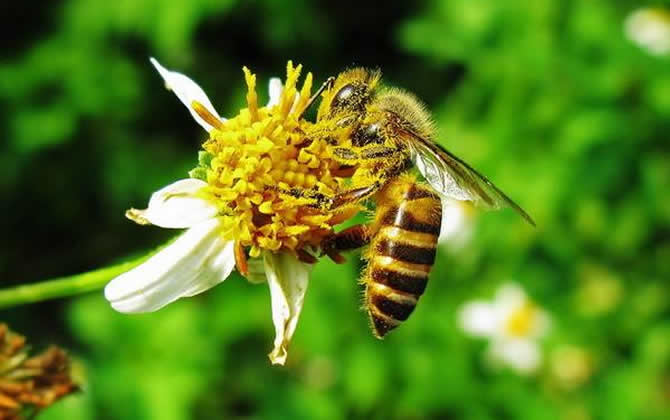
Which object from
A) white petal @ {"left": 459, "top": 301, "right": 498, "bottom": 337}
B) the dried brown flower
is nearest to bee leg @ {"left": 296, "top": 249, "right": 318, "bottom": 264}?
the dried brown flower

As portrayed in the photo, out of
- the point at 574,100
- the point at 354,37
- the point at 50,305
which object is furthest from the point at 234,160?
the point at 354,37

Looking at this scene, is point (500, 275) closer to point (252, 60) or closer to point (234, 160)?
point (252, 60)

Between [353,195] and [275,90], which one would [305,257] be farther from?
[275,90]

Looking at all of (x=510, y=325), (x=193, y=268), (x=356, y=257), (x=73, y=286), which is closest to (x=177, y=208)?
(x=193, y=268)

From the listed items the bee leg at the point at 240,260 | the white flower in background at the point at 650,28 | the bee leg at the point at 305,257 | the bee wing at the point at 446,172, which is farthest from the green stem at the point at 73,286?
the white flower in background at the point at 650,28

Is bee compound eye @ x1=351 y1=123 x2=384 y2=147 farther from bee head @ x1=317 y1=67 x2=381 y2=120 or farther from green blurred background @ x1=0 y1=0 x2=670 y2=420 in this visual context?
green blurred background @ x1=0 y1=0 x2=670 y2=420

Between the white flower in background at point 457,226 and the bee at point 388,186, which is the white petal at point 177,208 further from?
the white flower in background at point 457,226
